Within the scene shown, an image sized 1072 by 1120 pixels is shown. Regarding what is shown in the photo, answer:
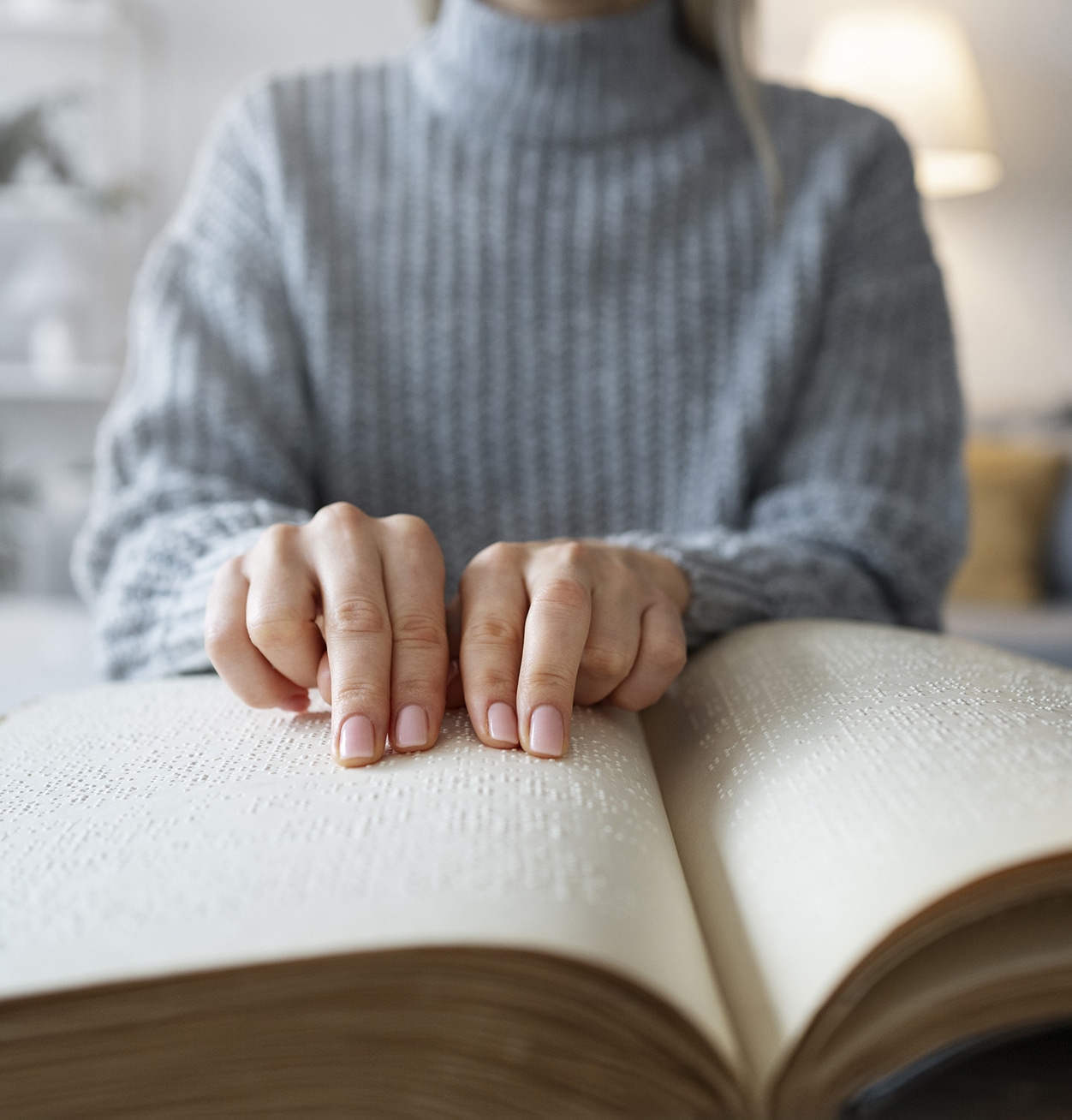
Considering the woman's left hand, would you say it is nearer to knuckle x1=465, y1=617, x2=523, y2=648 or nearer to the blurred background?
knuckle x1=465, y1=617, x2=523, y2=648

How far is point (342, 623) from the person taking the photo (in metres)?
0.37

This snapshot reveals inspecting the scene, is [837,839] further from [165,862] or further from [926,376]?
[926,376]

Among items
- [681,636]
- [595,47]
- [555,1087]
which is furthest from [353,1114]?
[595,47]

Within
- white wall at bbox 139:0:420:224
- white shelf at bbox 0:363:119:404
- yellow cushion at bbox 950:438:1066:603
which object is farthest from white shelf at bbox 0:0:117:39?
yellow cushion at bbox 950:438:1066:603

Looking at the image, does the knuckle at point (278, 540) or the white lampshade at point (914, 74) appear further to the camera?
the white lampshade at point (914, 74)

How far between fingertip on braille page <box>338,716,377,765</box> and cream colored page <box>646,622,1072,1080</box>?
0.11m

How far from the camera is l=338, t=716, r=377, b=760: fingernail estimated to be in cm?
33

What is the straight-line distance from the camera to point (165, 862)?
259mm

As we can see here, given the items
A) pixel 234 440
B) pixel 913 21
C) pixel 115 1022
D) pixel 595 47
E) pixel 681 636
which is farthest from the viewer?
pixel 913 21

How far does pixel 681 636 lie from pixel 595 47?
0.50 meters

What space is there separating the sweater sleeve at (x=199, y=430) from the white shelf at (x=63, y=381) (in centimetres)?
158

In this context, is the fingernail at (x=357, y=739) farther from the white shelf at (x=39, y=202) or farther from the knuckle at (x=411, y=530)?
the white shelf at (x=39, y=202)

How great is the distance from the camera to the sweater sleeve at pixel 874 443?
2.03ft

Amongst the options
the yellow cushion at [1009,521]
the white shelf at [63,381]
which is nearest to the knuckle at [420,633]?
the yellow cushion at [1009,521]
